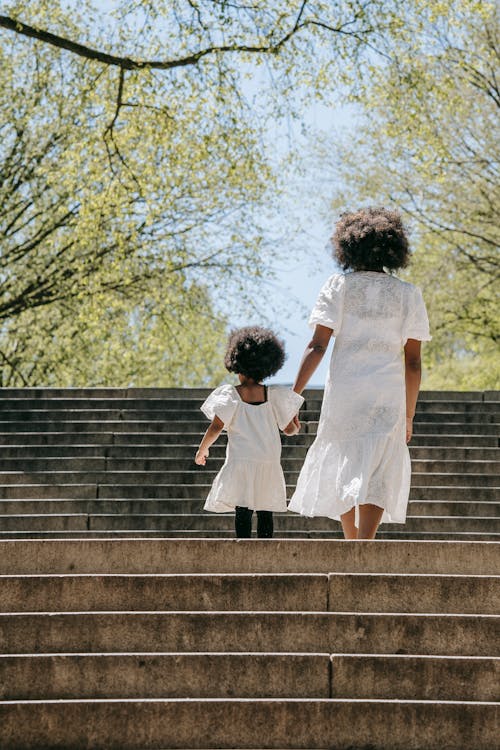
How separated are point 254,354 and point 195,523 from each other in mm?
2671

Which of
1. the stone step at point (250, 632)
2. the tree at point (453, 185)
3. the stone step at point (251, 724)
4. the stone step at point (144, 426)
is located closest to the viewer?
the stone step at point (251, 724)

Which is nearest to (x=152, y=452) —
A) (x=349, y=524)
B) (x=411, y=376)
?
(x=349, y=524)

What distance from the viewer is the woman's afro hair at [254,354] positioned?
6973 mm

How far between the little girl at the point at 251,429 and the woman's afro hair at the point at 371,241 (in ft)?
3.14

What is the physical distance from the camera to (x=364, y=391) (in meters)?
6.08

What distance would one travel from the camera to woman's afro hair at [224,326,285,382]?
6973mm

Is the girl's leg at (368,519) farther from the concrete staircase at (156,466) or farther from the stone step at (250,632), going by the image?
the concrete staircase at (156,466)

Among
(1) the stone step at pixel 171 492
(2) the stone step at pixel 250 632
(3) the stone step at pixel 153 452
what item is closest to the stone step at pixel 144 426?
(3) the stone step at pixel 153 452

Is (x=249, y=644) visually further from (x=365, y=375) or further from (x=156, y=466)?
(x=156, y=466)

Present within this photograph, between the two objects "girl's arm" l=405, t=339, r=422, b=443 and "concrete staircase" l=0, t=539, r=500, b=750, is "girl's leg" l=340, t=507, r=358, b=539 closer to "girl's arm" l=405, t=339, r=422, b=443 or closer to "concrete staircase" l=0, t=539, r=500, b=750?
"concrete staircase" l=0, t=539, r=500, b=750

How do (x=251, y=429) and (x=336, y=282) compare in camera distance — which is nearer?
(x=336, y=282)

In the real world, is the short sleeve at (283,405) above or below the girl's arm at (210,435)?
above

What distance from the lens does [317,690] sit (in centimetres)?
506

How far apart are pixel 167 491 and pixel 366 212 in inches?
165
